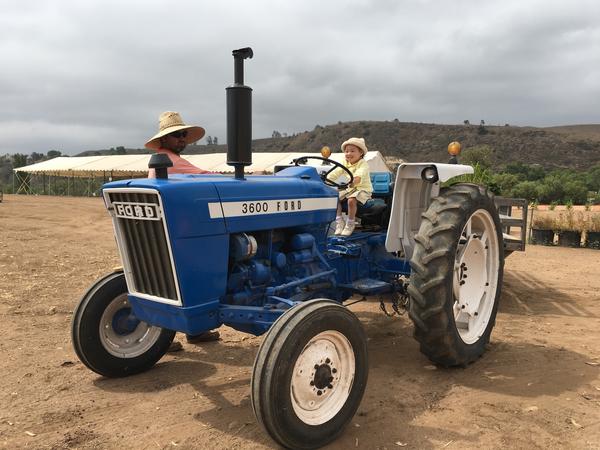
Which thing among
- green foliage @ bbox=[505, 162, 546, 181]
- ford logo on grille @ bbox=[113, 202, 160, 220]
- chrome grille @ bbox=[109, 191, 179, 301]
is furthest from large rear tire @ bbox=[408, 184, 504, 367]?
green foliage @ bbox=[505, 162, 546, 181]

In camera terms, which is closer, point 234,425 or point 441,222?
point 234,425

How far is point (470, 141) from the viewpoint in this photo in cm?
6006

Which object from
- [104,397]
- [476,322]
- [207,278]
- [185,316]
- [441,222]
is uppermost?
[441,222]

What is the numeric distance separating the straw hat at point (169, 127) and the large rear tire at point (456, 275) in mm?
2009

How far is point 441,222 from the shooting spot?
3.84 metres

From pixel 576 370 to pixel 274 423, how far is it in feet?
8.64

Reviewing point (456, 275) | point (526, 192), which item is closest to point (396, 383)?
point (456, 275)

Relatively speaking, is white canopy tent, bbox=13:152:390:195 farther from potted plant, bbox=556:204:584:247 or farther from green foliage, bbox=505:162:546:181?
potted plant, bbox=556:204:584:247

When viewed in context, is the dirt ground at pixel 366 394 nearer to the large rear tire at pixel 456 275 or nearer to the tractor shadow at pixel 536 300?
the tractor shadow at pixel 536 300

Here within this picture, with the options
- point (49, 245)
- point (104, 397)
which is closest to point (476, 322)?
point (104, 397)

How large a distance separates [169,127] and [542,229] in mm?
9255

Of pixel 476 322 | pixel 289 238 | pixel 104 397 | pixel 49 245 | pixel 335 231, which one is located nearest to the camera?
pixel 104 397

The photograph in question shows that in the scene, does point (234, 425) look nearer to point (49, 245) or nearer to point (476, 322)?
point (476, 322)

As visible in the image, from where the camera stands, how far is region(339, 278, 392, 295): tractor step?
4.24 m
